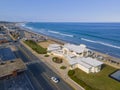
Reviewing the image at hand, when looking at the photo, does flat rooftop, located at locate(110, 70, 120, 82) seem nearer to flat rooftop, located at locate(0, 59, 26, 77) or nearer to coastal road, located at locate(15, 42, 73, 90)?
coastal road, located at locate(15, 42, 73, 90)

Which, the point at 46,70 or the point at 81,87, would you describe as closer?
the point at 81,87

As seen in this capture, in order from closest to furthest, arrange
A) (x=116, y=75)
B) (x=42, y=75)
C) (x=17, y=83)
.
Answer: (x=17, y=83)
(x=42, y=75)
(x=116, y=75)

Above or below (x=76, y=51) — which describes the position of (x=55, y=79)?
below

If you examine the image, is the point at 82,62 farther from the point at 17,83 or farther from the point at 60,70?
the point at 17,83

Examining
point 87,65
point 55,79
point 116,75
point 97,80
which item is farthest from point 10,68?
point 116,75

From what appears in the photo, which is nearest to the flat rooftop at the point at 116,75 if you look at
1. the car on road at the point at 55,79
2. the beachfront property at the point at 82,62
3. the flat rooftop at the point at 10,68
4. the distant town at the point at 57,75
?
the distant town at the point at 57,75

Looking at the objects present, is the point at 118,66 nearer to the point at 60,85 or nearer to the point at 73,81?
the point at 73,81

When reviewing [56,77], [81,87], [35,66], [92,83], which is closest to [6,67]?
[35,66]

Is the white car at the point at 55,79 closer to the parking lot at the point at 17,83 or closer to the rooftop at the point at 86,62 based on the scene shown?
the parking lot at the point at 17,83
